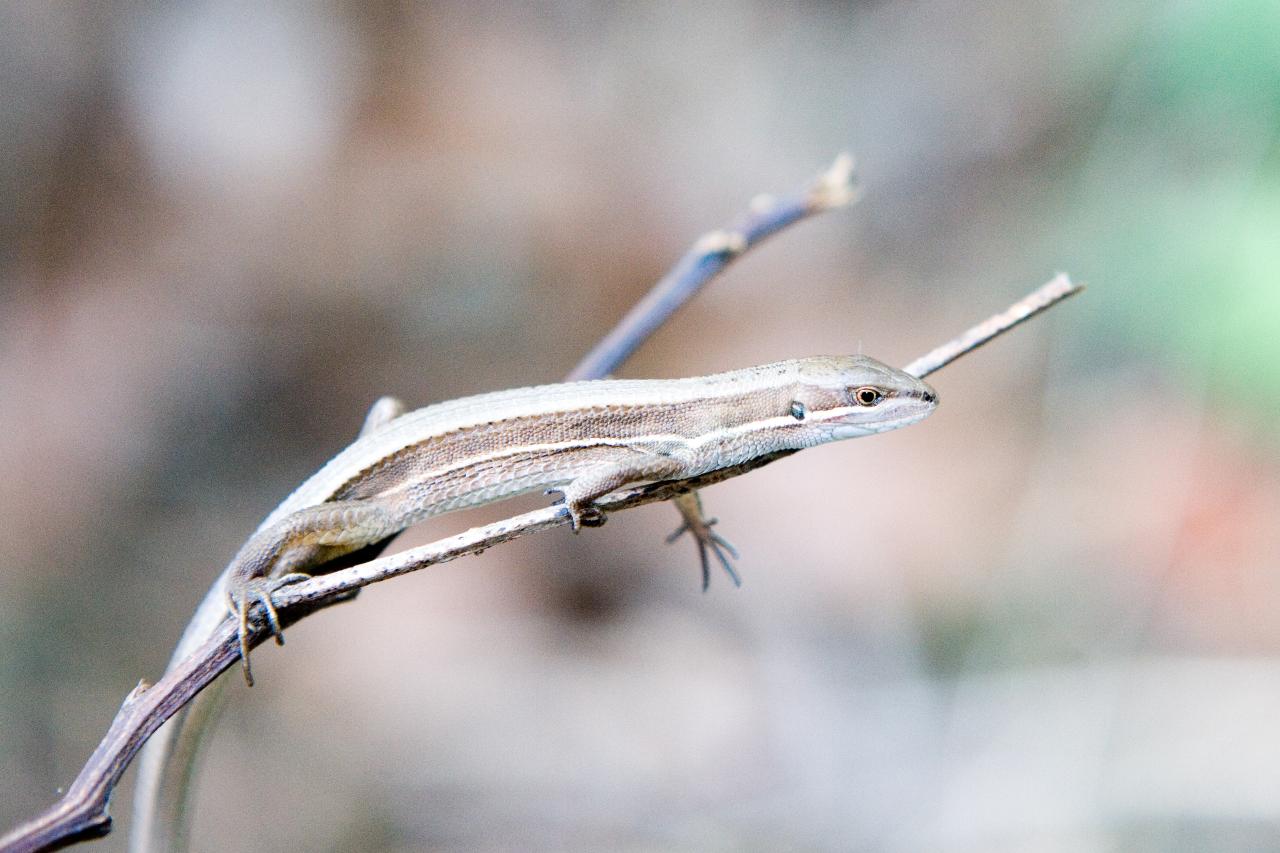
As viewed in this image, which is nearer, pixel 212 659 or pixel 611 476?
pixel 212 659

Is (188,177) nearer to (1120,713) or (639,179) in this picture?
(639,179)

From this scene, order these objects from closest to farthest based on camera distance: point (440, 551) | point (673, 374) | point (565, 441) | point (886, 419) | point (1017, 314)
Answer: point (440, 551)
point (1017, 314)
point (886, 419)
point (565, 441)
point (673, 374)

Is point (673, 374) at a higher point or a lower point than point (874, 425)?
higher

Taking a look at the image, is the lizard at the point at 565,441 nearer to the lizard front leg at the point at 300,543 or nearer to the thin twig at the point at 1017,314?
the lizard front leg at the point at 300,543

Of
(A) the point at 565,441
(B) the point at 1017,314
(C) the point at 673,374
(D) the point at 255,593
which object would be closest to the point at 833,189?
(B) the point at 1017,314

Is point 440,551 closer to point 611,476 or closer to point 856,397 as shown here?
point 611,476

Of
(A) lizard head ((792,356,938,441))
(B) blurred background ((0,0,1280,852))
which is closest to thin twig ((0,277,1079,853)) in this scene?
(A) lizard head ((792,356,938,441))

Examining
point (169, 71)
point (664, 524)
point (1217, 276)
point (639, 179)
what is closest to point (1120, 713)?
A: point (1217, 276)
